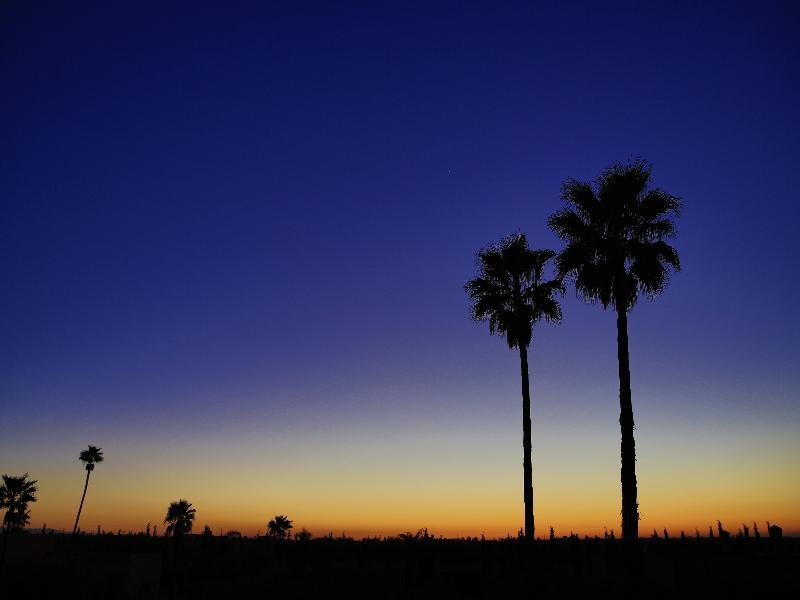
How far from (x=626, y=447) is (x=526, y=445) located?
856 centimetres

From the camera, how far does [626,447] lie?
20.6m

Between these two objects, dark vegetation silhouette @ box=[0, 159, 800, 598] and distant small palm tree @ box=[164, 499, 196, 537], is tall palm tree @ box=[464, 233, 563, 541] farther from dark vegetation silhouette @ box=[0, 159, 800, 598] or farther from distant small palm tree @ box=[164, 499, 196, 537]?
distant small palm tree @ box=[164, 499, 196, 537]

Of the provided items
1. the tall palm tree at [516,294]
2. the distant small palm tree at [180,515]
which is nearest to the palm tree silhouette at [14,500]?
the distant small palm tree at [180,515]

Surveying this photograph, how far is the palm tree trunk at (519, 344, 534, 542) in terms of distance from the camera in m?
27.8

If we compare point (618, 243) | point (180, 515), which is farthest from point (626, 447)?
point (180, 515)

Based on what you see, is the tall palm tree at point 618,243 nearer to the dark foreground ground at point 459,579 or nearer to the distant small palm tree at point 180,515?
the dark foreground ground at point 459,579

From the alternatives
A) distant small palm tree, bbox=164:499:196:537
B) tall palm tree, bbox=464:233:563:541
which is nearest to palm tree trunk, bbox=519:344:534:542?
tall palm tree, bbox=464:233:563:541

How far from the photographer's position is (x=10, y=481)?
6588 centimetres

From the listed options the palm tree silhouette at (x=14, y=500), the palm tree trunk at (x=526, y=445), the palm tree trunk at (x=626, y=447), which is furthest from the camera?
the palm tree silhouette at (x=14, y=500)

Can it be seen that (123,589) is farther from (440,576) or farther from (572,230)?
(572,230)

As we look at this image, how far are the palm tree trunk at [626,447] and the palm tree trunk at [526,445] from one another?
8089 mm

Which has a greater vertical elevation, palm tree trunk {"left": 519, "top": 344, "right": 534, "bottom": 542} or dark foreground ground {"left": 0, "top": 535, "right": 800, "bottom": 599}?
palm tree trunk {"left": 519, "top": 344, "right": 534, "bottom": 542}

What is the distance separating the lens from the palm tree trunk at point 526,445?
2781 centimetres

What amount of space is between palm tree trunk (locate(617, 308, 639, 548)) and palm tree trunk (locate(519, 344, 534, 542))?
8.09 m
